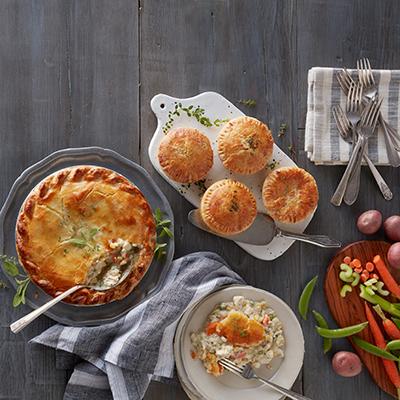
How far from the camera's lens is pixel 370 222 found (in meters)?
2.91

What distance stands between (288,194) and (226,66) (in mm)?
614

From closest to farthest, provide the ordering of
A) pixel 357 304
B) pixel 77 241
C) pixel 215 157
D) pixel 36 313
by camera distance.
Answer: pixel 36 313, pixel 77 241, pixel 215 157, pixel 357 304

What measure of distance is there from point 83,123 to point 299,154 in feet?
3.03

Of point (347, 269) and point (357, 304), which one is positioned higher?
point (347, 269)

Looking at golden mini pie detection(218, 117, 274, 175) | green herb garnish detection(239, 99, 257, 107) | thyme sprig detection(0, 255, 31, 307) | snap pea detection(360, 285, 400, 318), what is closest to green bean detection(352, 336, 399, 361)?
snap pea detection(360, 285, 400, 318)

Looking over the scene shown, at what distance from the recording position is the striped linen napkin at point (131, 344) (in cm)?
267

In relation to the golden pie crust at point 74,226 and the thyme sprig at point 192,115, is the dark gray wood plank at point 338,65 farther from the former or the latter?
the golden pie crust at point 74,226

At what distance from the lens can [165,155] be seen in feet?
8.98

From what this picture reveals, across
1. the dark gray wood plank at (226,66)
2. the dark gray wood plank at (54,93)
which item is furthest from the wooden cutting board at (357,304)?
the dark gray wood plank at (54,93)

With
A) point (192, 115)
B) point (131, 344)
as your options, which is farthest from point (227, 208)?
point (131, 344)


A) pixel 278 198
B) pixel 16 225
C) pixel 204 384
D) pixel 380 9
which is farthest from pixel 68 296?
pixel 380 9

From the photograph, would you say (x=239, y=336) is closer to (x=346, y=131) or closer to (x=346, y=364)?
(x=346, y=364)

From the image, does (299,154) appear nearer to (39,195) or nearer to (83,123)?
(83,123)

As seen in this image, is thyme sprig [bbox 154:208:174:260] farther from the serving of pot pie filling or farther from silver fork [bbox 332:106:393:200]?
silver fork [bbox 332:106:393:200]
